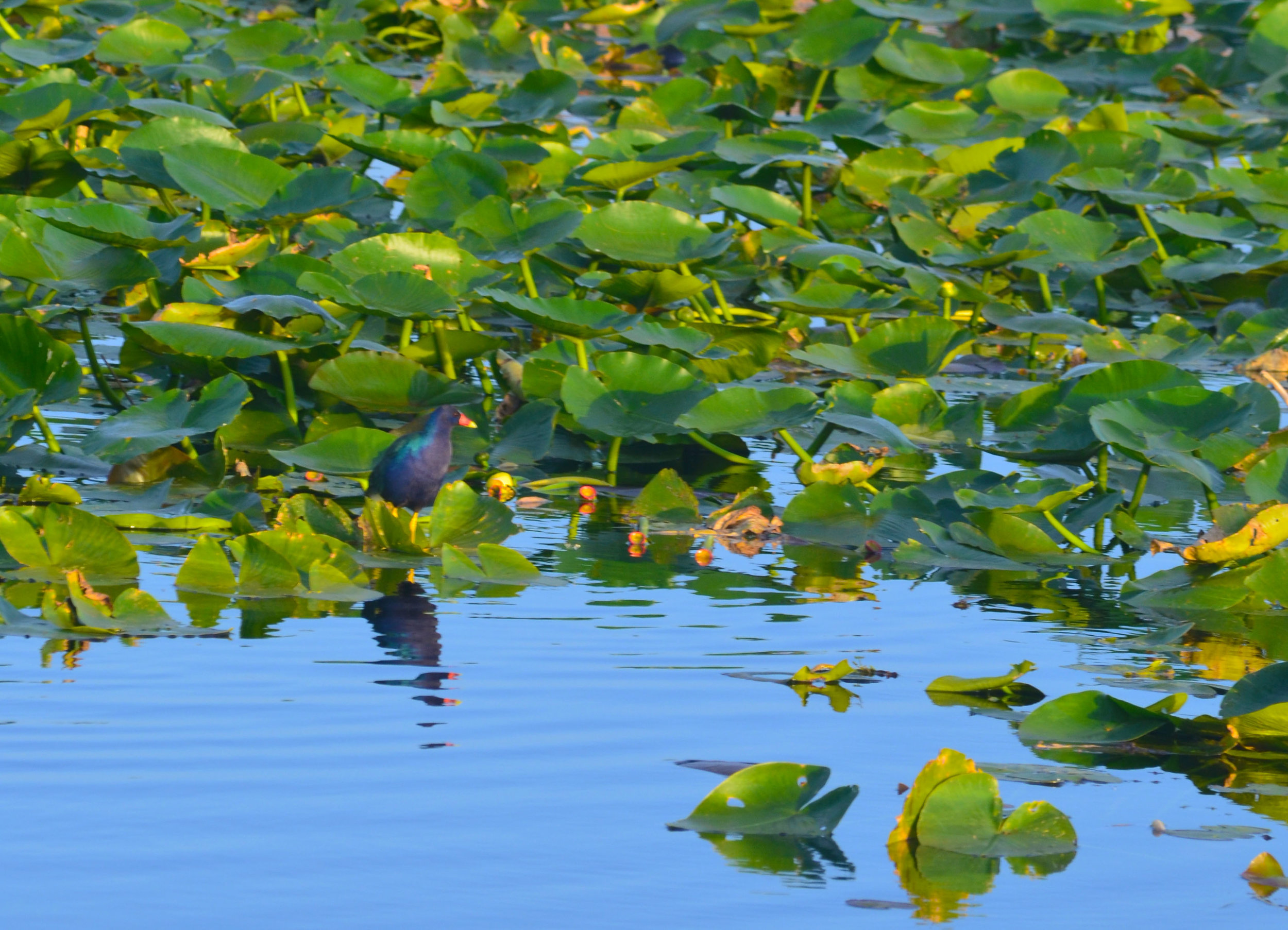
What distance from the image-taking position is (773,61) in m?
7.32

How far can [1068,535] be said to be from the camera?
3.08 metres

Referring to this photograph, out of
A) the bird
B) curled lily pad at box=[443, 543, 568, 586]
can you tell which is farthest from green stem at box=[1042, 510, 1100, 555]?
the bird

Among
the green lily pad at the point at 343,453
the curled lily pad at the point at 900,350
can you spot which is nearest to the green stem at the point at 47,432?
the green lily pad at the point at 343,453

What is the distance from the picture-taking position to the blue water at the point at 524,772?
1752 millimetres

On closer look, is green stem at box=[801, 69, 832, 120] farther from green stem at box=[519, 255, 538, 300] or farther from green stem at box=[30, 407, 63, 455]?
green stem at box=[30, 407, 63, 455]

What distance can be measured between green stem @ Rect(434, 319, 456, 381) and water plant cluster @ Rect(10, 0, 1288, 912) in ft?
0.13

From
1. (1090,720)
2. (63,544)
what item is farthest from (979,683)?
(63,544)

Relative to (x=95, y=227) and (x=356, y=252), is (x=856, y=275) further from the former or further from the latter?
(x=95, y=227)

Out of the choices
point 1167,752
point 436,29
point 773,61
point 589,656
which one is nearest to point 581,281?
point 589,656

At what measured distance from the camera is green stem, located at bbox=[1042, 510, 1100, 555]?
3.07 meters

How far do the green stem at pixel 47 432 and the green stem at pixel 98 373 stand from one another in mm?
325

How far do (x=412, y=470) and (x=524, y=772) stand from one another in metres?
1.22

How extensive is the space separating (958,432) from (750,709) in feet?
5.07

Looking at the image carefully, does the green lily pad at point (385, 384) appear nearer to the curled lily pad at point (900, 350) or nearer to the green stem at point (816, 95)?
the curled lily pad at point (900, 350)
